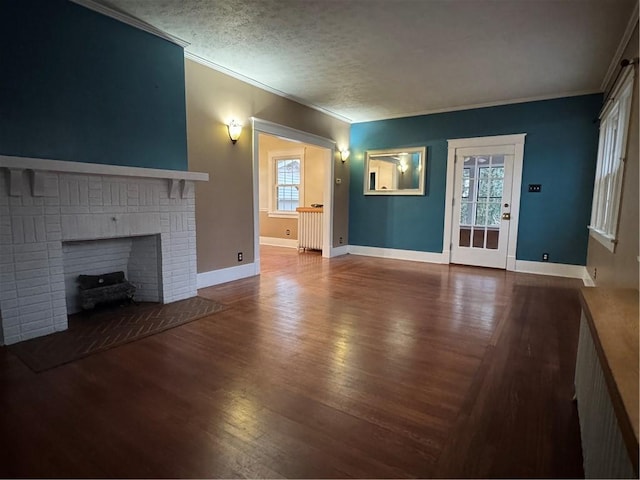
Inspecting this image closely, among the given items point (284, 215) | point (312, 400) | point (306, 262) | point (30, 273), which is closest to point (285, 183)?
point (284, 215)

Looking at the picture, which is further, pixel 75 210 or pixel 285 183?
pixel 285 183

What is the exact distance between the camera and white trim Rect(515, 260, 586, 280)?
5.19m

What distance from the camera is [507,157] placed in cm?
558

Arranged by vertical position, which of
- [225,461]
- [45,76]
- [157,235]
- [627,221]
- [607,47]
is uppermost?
[607,47]

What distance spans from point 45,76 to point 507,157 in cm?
589

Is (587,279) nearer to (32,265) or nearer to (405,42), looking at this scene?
(405,42)

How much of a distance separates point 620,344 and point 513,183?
16.3 feet

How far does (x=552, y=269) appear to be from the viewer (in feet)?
17.6

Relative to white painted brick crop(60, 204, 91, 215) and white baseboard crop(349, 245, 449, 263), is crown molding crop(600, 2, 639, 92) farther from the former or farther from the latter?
white painted brick crop(60, 204, 91, 215)

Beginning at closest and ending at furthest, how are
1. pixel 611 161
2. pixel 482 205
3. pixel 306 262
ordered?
pixel 611 161 → pixel 482 205 → pixel 306 262

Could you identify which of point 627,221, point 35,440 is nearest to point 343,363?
point 35,440

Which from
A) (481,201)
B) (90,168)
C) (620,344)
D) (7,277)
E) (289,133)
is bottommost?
(7,277)

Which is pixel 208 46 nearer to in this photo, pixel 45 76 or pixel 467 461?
pixel 45 76

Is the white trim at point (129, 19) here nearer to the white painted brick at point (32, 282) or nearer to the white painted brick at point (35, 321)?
the white painted brick at point (32, 282)
